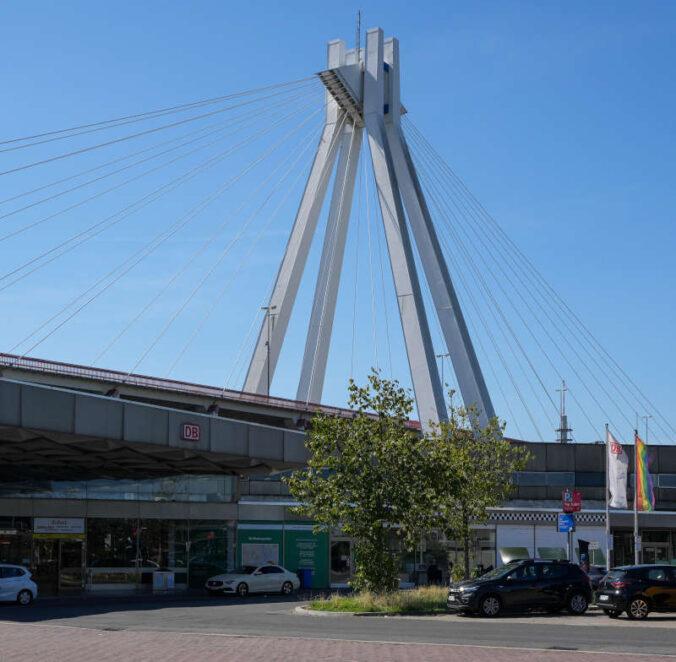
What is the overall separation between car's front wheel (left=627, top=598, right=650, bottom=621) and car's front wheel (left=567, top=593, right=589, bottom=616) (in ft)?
6.03

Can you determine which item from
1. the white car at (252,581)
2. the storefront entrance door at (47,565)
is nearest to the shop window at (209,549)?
→ the white car at (252,581)

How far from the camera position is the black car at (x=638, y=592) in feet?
82.8

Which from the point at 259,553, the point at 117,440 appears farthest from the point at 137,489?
the point at 117,440

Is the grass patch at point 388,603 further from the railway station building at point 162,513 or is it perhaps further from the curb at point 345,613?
the railway station building at point 162,513

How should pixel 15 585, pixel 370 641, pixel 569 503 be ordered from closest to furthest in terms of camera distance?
pixel 370 641, pixel 15 585, pixel 569 503

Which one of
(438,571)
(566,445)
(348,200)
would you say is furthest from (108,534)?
(566,445)

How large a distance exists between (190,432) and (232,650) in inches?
643

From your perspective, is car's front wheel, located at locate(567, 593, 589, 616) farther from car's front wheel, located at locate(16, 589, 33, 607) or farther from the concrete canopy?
car's front wheel, located at locate(16, 589, 33, 607)

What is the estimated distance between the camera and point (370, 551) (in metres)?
28.6

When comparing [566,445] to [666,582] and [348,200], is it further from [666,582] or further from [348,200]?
[666,582]

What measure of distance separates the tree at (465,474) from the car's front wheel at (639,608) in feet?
21.2

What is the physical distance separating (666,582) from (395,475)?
24.8 feet

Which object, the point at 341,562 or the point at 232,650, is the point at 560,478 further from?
the point at 232,650

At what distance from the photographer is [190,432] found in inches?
1296
